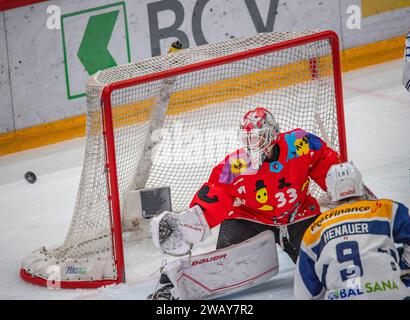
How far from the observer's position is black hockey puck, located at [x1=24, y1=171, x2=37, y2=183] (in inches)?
276

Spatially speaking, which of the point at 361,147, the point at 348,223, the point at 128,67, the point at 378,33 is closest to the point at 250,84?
the point at 128,67

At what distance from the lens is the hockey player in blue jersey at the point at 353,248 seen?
3.96 meters

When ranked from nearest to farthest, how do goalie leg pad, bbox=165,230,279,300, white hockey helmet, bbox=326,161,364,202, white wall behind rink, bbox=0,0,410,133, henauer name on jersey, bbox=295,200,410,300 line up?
henauer name on jersey, bbox=295,200,410,300, white hockey helmet, bbox=326,161,364,202, goalie leg pad, bbox=165,230,279,300, white wall behind rink, bbox=0,0,410,133

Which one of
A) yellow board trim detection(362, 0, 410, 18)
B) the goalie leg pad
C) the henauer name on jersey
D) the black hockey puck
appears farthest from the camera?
yellow board trim detection(362, 0, 410, 18)

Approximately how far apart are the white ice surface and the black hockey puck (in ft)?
0.12

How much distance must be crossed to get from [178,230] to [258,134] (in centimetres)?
54

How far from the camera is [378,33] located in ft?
27.6

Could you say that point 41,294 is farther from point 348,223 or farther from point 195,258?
point 348,223

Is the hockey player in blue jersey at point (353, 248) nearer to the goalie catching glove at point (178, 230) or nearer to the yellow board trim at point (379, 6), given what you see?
the goalie catching glove at point (178, 230)

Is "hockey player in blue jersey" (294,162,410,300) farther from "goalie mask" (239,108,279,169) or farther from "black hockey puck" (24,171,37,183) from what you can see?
"black hockey puck" (24,171,37,183)

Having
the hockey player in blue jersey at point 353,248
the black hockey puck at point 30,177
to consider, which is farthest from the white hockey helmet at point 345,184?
the black hockey puck at point 30,177

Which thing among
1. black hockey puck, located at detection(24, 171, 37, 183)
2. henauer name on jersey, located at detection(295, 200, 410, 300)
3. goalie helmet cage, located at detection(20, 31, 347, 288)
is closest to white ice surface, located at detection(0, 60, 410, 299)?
black hockey puck, located at detection(24, 171, 37, 183)

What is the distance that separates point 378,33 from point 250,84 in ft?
9.18

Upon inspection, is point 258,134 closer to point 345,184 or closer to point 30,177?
point 345,184
